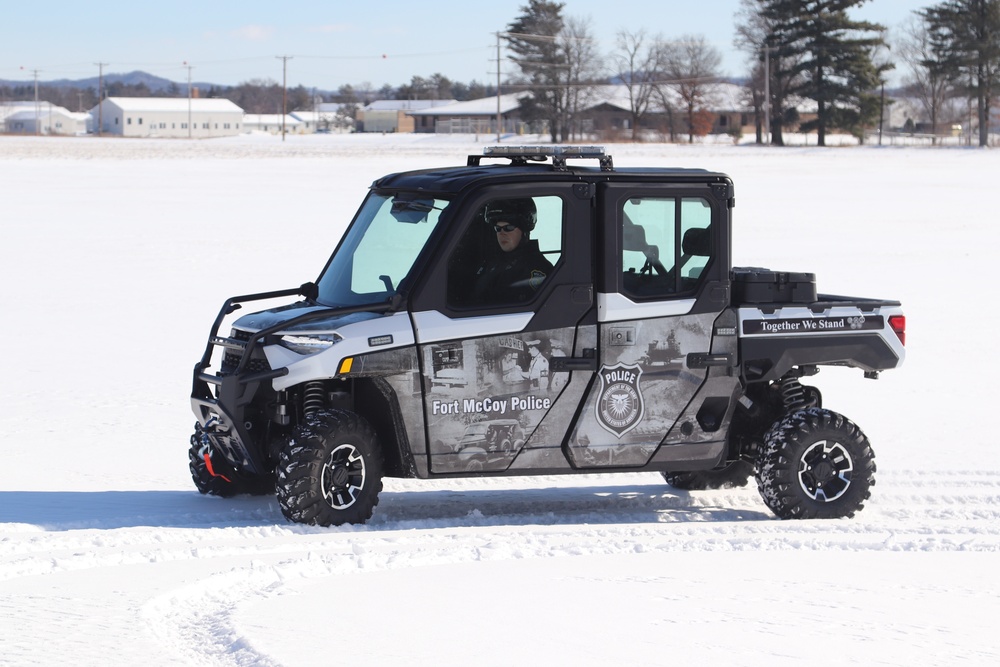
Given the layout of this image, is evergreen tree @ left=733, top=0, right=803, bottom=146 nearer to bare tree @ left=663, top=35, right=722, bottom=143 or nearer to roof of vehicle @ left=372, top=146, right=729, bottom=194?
bare tree @ left=663, top=35, right=722, bottom=143

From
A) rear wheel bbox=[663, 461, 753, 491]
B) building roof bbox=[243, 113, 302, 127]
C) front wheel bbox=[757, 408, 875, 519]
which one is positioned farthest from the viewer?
building roof bbox=[243, 113, 302, 127]

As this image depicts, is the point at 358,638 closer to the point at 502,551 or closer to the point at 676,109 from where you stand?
the point at 502,551

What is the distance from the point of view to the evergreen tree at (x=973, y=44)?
7156cm

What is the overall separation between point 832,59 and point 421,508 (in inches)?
2731

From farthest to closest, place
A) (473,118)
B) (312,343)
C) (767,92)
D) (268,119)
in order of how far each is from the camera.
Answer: (268,119)
(473,118)
(767,92)
(312,343)

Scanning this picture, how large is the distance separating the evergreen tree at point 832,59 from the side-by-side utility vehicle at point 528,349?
218ft

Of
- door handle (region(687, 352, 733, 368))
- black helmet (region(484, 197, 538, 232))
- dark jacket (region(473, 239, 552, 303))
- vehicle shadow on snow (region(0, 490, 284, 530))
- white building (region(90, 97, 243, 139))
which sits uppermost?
white building (region(90, 97, 243, 139))

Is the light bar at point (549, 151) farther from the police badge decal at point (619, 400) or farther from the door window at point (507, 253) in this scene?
the police badge decal at point (619, 400)

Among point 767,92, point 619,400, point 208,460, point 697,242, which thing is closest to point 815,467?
point 619,400

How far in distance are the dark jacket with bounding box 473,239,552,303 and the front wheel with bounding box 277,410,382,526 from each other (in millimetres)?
936

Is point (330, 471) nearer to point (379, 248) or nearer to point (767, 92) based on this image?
point (379, 248)

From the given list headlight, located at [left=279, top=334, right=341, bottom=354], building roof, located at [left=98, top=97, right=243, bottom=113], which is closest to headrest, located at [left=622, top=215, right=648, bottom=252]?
headlight, located at [left=279, top=334, right=341, bottom=354]

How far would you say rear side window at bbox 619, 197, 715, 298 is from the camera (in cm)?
694

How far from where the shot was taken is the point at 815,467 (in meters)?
7.30
